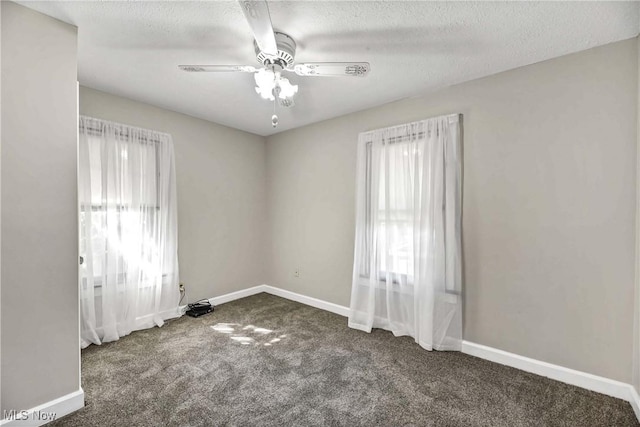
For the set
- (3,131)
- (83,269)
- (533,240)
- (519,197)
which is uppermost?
(3,131)

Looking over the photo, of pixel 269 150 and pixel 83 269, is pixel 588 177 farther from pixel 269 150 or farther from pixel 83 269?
pixel 83 269

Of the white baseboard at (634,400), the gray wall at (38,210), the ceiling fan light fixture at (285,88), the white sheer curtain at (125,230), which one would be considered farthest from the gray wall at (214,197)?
the white baseboard at (634,400)

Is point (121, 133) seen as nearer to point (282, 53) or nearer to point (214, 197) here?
point (214, 197)

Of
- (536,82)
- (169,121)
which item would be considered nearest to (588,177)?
(536,82)

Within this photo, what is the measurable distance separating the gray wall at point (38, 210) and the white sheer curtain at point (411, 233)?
2.54 m

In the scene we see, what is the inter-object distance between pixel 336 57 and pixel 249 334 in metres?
2.78

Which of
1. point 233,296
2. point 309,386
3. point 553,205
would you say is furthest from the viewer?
point 233,296

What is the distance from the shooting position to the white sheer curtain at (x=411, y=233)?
107 inches

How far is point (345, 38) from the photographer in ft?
6.61

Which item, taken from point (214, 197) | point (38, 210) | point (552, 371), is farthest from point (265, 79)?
point (552, 371)

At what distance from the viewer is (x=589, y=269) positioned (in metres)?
2.12

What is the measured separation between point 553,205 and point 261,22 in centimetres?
246

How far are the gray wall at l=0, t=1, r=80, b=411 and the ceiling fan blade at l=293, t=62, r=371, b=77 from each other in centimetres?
155

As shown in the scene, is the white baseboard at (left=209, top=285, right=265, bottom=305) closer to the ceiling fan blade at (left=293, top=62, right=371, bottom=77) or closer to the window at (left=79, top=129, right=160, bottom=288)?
the window at (left=79, top=129, right=160, bottom=288)
